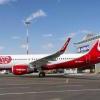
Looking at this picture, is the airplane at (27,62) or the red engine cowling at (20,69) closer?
the red engine cowling at (20,69)

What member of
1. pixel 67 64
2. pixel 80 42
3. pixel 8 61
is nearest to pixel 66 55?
pixel 67 64

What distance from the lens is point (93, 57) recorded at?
4572cm

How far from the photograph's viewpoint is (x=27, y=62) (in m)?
47.8

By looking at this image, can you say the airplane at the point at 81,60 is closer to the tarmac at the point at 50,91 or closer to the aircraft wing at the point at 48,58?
the aircraft wing at the point at 48,58

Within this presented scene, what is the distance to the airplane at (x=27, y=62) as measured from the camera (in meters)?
45.0

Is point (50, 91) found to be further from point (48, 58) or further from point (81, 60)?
point (81, 60)

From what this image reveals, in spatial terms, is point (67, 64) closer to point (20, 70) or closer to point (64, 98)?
point (20, 70)

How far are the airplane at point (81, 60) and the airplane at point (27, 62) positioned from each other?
0.89m

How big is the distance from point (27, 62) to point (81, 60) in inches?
317

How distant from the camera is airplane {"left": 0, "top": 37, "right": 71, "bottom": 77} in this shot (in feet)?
148

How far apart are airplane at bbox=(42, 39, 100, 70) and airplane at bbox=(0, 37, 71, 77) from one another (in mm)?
889

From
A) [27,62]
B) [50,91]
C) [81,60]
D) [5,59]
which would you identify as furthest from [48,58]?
[50,91]

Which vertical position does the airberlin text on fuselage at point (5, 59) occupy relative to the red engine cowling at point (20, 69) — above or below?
above

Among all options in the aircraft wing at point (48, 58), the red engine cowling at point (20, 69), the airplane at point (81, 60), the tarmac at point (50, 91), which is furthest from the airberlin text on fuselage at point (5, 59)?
the tarmac at point (50, 91)
